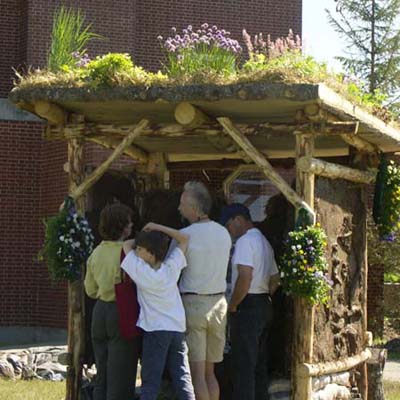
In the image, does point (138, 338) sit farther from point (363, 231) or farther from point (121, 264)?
point (363, 231)

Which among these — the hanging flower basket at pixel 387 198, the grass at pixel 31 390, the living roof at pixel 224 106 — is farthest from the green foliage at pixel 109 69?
the grass at pixel 31 390

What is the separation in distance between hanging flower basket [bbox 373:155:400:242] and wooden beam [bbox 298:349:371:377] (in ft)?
4.90

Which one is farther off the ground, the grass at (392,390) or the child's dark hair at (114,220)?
the child's dark hair at (114,220)

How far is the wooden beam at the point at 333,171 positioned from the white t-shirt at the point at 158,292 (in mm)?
1695

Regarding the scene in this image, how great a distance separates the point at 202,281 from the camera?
344 inches

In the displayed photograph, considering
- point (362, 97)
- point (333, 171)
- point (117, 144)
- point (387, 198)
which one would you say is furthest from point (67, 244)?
point (387, 198)

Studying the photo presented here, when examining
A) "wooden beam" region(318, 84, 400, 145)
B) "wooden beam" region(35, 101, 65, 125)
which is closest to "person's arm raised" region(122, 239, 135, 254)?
"wooden beam" region(35, 101, 65, 125)

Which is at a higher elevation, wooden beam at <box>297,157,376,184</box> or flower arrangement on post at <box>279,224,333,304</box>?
wooden beam at <box>297,157,376,184</box>

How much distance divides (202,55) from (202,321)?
2.46 metres

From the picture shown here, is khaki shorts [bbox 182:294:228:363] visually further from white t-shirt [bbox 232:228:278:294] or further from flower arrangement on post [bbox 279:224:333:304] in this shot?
flower arrangement on post [bbox 279:224:333:304]

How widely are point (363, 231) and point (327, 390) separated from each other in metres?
2.17

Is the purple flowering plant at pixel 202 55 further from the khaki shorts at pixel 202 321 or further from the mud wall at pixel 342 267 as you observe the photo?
the khaki shorts at pixel 202 321

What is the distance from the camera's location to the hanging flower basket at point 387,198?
11.8 meters

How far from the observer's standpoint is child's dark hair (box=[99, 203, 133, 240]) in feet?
28.7
